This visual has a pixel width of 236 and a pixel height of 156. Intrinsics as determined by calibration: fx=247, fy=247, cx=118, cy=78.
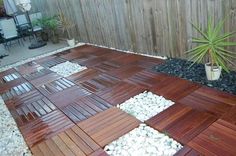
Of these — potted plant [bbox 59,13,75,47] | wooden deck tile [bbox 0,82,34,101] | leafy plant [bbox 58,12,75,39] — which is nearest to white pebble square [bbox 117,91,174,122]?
wooden deck tile [bbox 0,82,34,101]

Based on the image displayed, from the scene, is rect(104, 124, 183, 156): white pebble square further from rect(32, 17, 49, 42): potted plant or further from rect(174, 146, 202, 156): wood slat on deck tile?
rect(32, 17, 49, 42): potted plant

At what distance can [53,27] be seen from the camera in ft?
23.4

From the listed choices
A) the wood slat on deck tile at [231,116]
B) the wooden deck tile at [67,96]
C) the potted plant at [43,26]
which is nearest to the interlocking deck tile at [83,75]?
the wooden deck tile at [67,96]

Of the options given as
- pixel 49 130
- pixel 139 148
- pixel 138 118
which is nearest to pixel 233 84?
pixel 138 118

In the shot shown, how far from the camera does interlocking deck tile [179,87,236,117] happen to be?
2559 mm

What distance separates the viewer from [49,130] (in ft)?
9.12

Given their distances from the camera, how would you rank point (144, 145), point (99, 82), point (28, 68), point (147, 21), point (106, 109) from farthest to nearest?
point (28, 68) → point (147, 21) → point (99, 82) → point (106, 109) → point (144, 145)

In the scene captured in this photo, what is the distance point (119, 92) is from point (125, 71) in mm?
728

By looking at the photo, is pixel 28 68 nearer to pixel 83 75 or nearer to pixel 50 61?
pixel 50 61

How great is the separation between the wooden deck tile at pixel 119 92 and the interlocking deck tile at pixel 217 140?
1.17 m

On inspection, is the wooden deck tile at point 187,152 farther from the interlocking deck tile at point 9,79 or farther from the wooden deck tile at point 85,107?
the interlocking deck tile at point 9,79

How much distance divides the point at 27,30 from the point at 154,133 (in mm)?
6911

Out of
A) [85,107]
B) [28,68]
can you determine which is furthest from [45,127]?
[28,68]

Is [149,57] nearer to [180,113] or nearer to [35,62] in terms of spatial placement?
[180,113]
